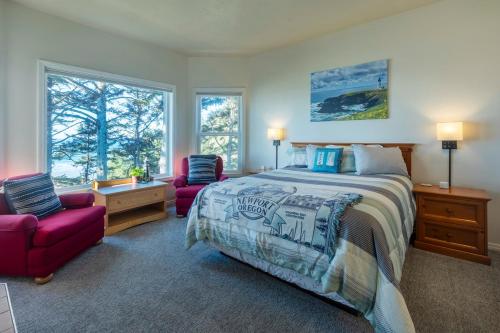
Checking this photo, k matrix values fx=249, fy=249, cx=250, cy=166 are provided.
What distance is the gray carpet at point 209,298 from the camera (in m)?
1.61

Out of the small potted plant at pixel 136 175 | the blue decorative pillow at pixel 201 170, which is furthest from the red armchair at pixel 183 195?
the small potted plant at pixel 136 175

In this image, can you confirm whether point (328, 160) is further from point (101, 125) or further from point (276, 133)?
point (101, 125)

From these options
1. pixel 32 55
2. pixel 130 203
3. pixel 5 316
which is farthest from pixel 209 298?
pixel 32 55

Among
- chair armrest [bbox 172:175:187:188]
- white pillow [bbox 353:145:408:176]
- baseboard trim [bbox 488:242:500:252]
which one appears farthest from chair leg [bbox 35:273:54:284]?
baseboard trim [bbox 488:242:500:252]

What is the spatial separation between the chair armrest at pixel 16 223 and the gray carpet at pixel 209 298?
46 cm

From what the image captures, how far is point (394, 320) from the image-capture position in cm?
129

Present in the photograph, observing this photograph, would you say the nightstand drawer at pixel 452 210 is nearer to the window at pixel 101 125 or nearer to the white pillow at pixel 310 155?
the white pillow at pixel 310 155

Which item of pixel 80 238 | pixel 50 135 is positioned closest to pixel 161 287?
pixel 80 238

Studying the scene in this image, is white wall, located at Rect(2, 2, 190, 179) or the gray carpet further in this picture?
white wall, located at Rect(2, 2, 190, 179)

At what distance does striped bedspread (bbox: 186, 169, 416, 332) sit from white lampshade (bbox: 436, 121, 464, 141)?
820 millimetres

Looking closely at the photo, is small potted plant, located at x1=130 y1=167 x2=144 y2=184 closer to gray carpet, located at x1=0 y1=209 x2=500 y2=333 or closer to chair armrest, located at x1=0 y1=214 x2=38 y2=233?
gray carpet, located at x1=0 y1=209 x2=500 y2=333

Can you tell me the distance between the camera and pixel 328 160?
319 cm

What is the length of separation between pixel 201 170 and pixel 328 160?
2035mm

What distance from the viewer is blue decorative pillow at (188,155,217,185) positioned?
4.06m
